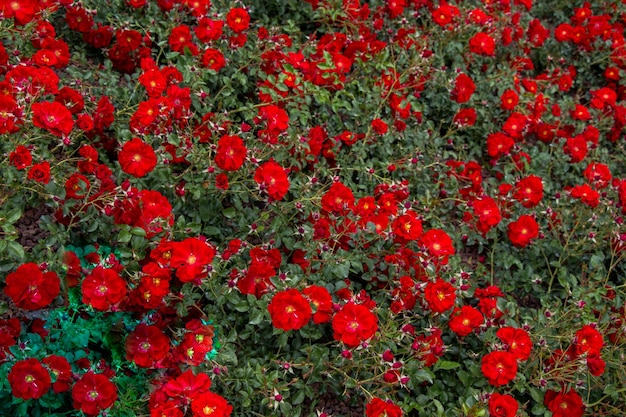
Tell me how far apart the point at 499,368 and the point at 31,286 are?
189cm

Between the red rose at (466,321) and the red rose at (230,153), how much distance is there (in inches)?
46.2

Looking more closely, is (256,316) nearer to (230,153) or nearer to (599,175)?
(230,153)

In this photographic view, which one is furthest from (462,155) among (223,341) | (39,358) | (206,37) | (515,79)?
(39,358)

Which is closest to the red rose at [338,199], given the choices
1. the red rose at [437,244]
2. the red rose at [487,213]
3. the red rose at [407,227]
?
the red rose at [407,227]

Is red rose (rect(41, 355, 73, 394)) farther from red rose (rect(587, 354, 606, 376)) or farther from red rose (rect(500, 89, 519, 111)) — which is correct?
red rose (rect(500, 89, 519, 111))

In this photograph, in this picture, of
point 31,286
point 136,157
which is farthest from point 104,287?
point 136,157

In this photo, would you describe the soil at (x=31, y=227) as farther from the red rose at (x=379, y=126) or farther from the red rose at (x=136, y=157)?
the red rose at (x=379, y=126)

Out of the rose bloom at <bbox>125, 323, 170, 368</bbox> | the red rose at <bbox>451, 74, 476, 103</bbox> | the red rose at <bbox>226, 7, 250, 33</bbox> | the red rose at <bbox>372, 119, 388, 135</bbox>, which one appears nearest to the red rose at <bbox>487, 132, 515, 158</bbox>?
the red rose at <bbox>451, 74, 476, 103</bbox>

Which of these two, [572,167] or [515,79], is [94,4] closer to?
[515,79]

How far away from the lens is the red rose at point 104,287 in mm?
2279

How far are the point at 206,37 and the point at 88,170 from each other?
1065mm

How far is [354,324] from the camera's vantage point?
243 cm

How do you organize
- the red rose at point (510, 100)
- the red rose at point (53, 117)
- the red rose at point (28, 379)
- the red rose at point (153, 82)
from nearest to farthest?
the red rose at point (28, 379)
the red rose at point (53, 117)
the red rose at point (153, 82)
the red rose at point (510, 100)

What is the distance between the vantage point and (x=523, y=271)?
132 inches
